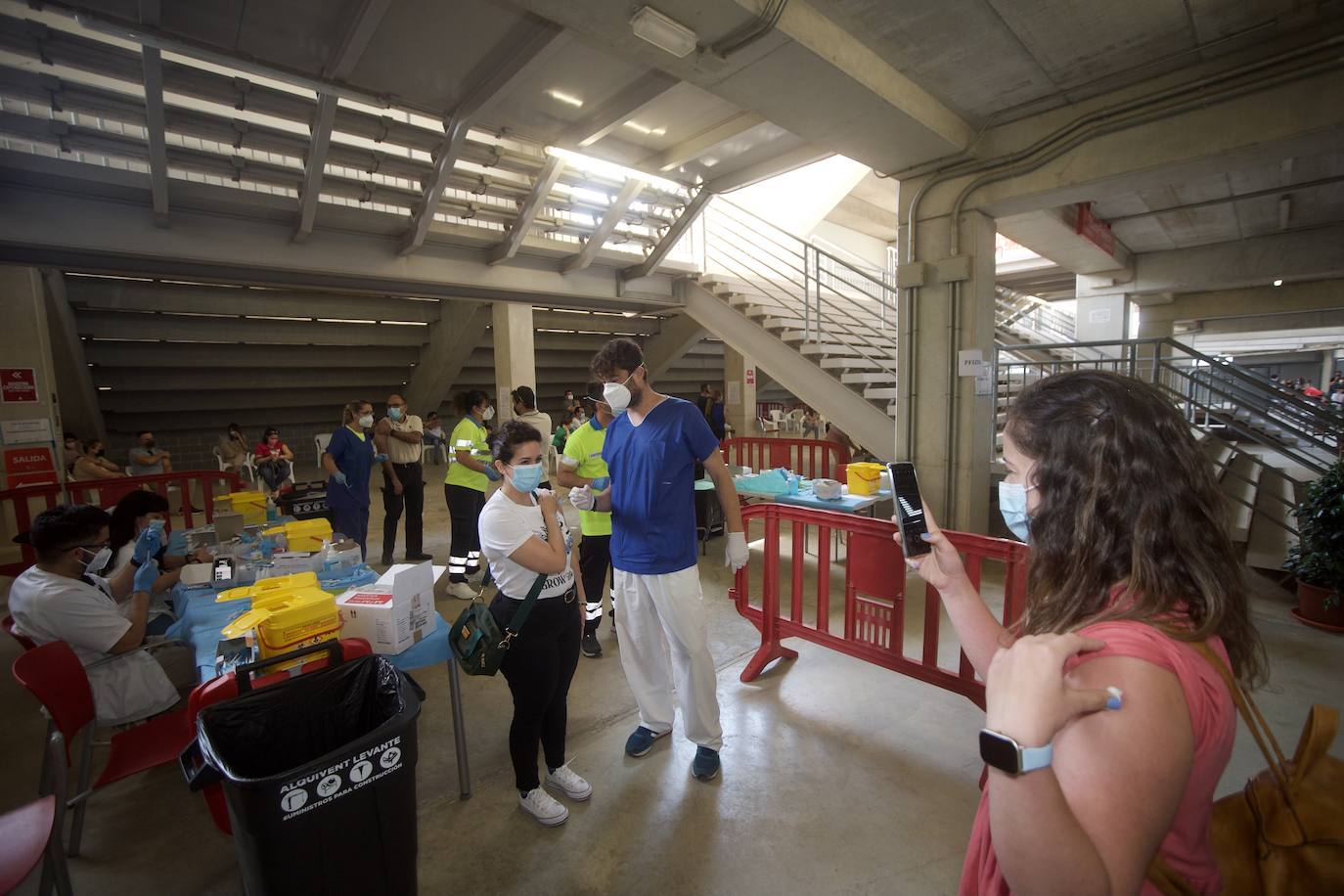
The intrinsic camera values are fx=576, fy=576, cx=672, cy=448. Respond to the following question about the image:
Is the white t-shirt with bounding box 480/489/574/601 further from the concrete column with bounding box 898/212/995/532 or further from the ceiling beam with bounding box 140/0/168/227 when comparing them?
the concrete column with bounding box 898/212/995/532

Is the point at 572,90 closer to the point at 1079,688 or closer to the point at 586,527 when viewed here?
the point at 586,527

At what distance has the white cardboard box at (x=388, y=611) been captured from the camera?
2309 mm

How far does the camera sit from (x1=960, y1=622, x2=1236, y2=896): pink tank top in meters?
0.79

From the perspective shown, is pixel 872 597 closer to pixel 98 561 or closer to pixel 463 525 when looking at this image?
pixel 463 525

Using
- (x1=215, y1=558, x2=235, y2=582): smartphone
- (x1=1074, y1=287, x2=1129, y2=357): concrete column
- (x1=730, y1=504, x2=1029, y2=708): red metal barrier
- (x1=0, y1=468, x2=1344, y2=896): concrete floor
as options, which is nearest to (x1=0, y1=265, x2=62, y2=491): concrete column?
(x1=0, y1=468, x2=1344, y2=896): concrete floor

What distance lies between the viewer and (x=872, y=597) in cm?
337

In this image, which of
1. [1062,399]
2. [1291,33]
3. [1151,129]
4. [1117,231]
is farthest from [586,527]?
[1117,231]

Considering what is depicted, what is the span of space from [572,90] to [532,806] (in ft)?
17.6

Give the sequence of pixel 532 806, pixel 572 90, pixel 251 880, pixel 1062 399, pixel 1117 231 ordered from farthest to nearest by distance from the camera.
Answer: pixel 1117 231 < pixel 572 90 < pixel 532 806 < pixel 251 880 < pixel 1062 399

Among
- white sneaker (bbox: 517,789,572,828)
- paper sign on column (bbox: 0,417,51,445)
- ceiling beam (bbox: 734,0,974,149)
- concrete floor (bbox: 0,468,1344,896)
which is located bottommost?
concrete floor (bbox: 0,468,1344,896)

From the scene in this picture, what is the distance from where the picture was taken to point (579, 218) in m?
7.55

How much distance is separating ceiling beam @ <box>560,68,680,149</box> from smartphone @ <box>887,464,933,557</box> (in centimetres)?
448

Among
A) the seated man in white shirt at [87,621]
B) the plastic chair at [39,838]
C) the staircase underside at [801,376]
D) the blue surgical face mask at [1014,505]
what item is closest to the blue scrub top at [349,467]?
the seated man in white shirt at [87,621]

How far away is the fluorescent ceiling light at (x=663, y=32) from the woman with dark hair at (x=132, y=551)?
3.69 meters
